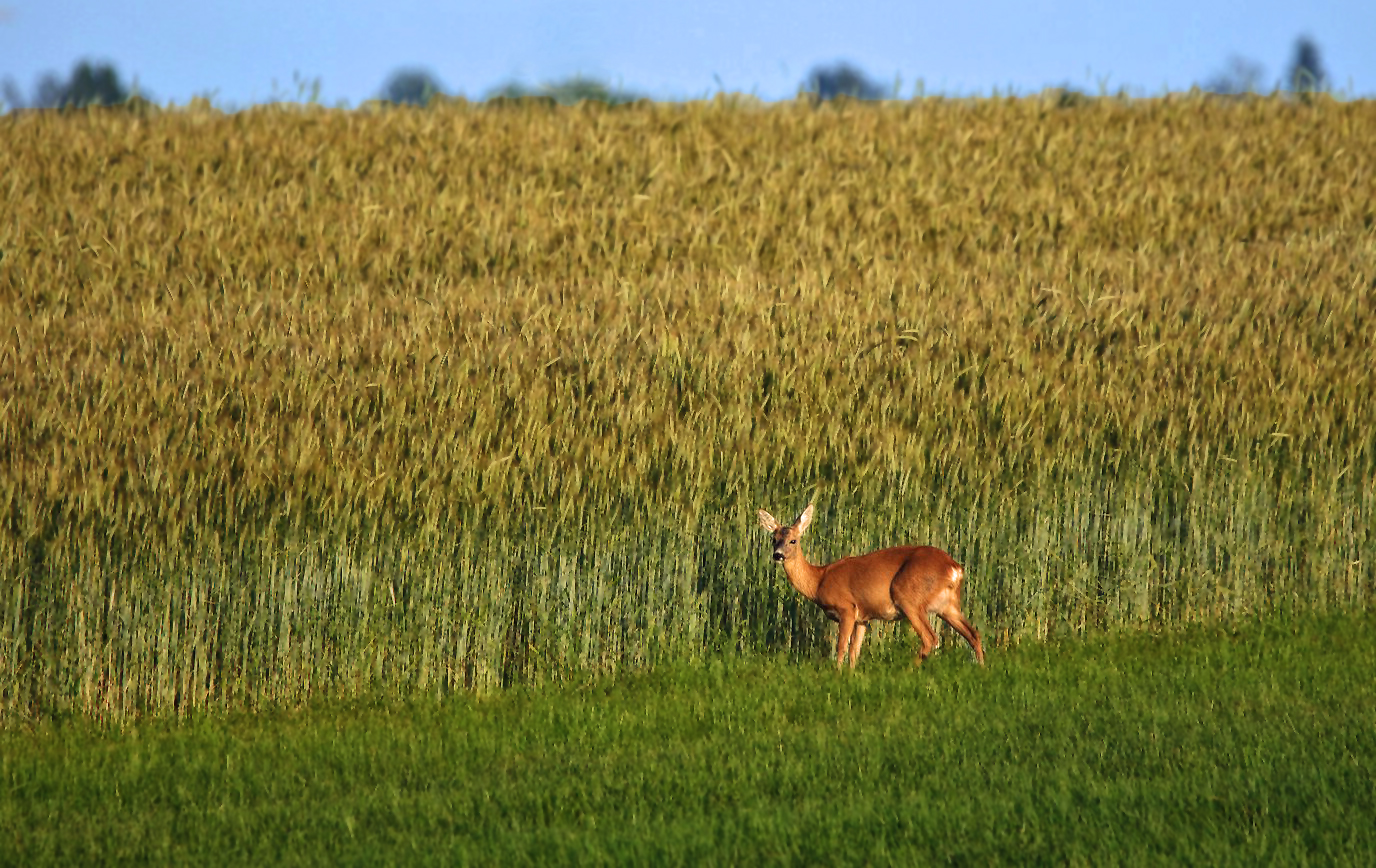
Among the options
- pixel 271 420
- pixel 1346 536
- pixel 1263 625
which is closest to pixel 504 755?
pixel 271 420

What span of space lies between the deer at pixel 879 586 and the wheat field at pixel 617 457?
2.94 feet

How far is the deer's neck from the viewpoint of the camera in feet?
29.9

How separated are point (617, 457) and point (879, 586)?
2195 millimetres

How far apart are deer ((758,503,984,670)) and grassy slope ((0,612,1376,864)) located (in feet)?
0.99

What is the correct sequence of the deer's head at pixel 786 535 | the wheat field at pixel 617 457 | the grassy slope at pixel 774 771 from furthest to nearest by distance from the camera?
the wheat field at pixel 617 457 → the deer's head at pixel 786 535 → the grassy slope at pixel 774 771

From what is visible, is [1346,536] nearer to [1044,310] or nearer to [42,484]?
[1044,310]

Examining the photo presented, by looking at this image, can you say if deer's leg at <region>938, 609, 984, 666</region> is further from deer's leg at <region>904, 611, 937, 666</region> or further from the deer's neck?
the deer's neck

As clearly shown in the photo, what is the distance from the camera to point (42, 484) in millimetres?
9000

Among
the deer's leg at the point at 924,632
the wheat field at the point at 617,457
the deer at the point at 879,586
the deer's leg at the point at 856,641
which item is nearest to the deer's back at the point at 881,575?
the deer at the point at 879,586

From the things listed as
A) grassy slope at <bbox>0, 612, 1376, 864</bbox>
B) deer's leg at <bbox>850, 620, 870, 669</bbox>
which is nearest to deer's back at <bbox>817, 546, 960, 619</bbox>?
deer's leg at <bbox>850, 620, 870, 669</bbox>

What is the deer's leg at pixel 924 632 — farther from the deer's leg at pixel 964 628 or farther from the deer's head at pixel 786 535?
the deer's head at pixel 786 535

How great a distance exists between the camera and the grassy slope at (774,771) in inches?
253

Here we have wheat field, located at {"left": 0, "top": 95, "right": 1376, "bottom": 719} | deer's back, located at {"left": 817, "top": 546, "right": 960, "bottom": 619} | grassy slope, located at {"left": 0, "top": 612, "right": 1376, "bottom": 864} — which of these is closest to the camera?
grassy slope, located at {"left": 0, "top": 612, "right": 1376, "bottom": 864}

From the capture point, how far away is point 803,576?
915cm
